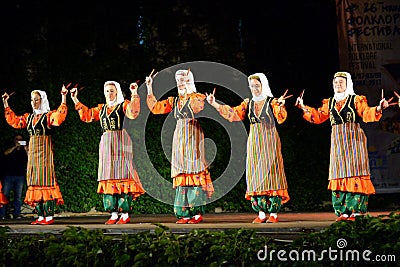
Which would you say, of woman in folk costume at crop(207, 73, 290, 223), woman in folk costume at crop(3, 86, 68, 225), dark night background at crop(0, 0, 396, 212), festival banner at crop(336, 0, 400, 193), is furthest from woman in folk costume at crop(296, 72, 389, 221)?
woman in folk costume at crop(3, 86, 68, 225)

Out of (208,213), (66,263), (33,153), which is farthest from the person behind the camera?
(208,213)

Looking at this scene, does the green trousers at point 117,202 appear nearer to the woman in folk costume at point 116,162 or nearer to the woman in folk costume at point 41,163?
the woman in folk costume at point 116,162

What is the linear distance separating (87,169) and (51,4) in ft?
7.72

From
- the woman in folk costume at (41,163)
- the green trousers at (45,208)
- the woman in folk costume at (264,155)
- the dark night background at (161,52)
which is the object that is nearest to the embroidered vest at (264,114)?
the woman in folk costume at (264,155)

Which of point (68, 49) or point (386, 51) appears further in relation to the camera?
point (68, 49)

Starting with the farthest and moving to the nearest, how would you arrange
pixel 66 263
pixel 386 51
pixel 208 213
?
1. pixel 208 213
2. pixel 386 51
3. pixel 66 263

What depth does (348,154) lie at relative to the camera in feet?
23.6

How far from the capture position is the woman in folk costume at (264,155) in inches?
290

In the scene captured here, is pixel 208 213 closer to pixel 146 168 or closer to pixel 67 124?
pixel 146 168

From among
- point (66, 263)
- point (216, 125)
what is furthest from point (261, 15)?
point (66, 263)

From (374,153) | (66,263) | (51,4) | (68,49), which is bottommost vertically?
(66,263)

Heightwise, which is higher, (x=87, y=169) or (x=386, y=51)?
(x=386, y=51)

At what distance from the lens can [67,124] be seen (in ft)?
34.0

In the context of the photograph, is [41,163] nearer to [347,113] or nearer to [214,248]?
[347,113]
